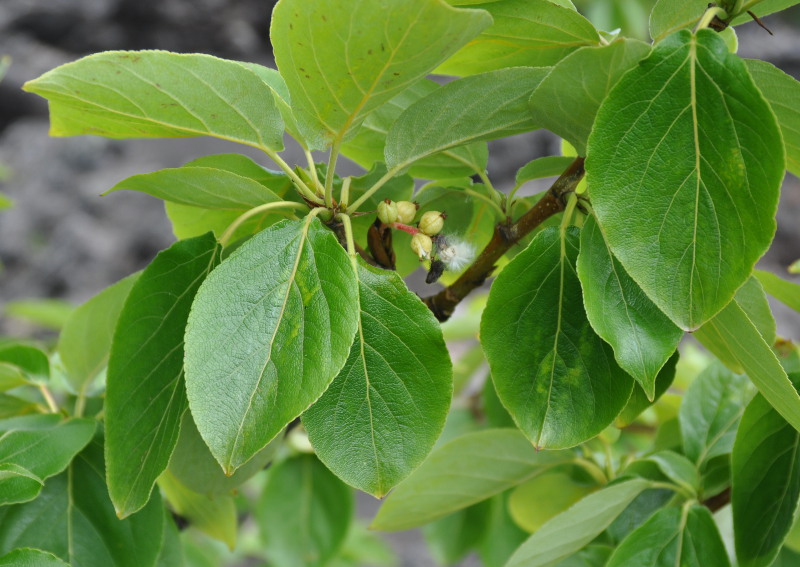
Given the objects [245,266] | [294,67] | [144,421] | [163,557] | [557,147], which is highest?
[294,67]

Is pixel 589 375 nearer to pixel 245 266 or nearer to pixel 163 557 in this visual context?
pixel 245 266

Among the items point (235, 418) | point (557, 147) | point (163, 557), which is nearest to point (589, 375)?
point (235, 418)

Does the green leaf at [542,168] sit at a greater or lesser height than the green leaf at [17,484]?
greater

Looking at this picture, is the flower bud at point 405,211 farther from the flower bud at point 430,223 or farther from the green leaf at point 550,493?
the green leaf at point 550,493

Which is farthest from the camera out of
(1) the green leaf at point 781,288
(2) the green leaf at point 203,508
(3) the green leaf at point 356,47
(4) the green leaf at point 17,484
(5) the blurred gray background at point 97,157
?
(5) the blurred gray background at point 97,157

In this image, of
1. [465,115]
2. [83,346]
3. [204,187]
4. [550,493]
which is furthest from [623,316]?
[83,346]

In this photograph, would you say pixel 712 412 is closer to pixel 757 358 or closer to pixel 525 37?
pixel 757 358

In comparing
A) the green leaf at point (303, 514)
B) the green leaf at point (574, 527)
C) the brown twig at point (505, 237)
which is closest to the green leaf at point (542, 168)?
the brown twig at point (505, 237)
